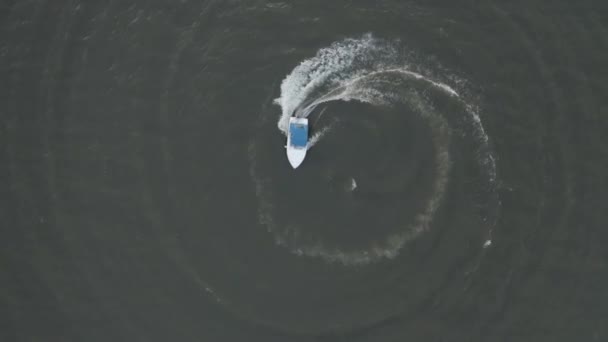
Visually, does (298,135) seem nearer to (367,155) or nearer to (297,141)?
(297,141)

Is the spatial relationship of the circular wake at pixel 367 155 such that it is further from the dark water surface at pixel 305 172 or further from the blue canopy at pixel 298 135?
the blue canopy at pixel 298 135

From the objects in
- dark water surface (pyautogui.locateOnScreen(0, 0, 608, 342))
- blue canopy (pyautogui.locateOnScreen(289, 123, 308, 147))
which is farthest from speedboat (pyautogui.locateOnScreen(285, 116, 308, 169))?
dark water surface (pyautogui.locateOnScreen(0, 0, 608, 342))

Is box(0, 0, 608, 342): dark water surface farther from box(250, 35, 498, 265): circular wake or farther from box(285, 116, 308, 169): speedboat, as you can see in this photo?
box(285, 116, 308, 169): speedboat

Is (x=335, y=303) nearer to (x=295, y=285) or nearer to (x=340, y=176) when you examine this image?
(x=295, y=285)

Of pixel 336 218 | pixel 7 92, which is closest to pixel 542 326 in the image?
pixel 336 218

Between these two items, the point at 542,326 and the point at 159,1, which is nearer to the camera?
the point at 542,326

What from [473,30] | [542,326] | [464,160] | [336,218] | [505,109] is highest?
[473,30]

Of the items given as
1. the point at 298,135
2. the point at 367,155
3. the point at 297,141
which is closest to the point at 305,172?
the point at 297,141
